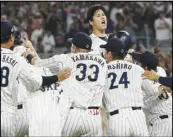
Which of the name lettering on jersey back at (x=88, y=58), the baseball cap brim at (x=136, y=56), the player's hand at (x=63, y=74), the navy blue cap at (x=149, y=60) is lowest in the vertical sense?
the player's hand at (x=63, y=74)

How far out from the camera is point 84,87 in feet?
37.8

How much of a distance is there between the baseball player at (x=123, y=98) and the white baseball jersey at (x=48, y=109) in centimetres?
70

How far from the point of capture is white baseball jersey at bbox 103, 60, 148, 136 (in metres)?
11.6

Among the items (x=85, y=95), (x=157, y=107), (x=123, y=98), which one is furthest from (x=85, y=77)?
(x=157, y=107)

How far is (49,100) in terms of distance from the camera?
38.0 feet

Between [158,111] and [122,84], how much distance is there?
1.40 m

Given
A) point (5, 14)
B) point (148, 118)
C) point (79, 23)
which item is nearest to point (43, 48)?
point (79, 23)

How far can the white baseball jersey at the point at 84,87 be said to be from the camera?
11.5m

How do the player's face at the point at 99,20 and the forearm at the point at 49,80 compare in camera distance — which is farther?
the player's face at the point at 99,20

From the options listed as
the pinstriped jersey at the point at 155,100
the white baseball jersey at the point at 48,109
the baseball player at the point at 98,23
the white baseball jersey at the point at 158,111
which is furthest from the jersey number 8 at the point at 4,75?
the white baseball jersey at the point at 158,111

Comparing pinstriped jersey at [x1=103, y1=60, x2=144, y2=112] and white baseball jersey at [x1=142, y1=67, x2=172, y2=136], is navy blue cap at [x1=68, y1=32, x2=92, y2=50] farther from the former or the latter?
white baseball jersey at [x1=142, y1=67, x2=172, y2=136]

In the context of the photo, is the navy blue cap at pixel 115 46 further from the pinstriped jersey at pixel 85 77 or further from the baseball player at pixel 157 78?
the baseball player at pixel 157 78

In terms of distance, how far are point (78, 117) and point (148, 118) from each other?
1861mm

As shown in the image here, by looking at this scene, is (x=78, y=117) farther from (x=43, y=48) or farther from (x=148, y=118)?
(x=43, y=48)
